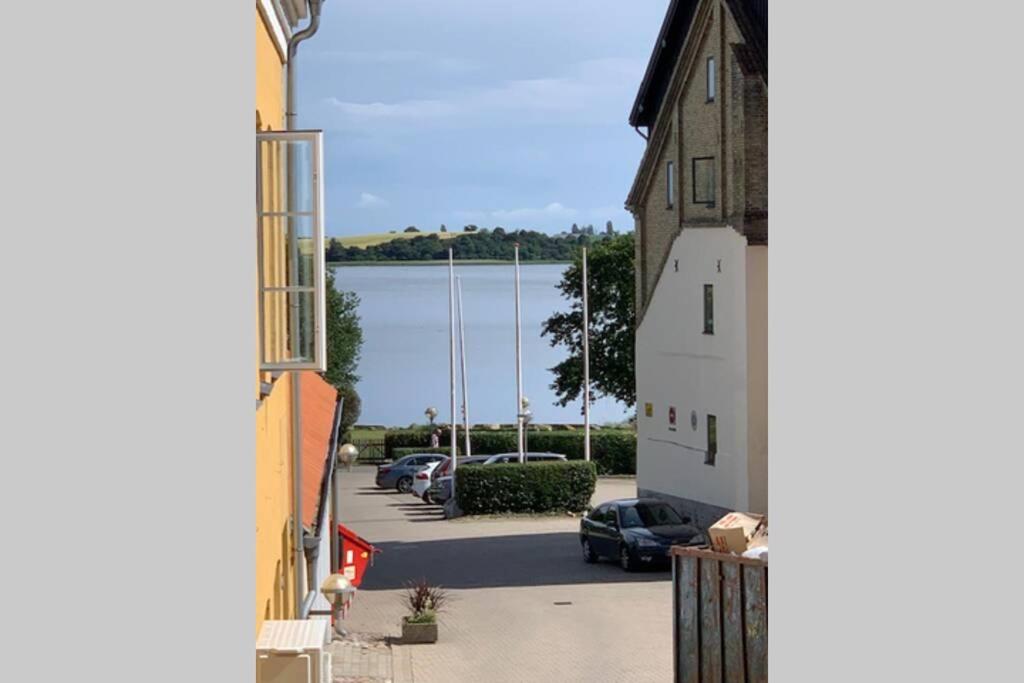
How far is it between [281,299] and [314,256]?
89cm

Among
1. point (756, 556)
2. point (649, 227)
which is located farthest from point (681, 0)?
point (756, 556)

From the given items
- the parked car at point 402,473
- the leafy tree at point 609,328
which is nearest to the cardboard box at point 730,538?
the parked car at point 402,473

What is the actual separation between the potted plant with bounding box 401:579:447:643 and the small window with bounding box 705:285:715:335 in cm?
1187

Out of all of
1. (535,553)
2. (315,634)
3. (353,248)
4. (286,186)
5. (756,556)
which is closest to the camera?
(286,186)

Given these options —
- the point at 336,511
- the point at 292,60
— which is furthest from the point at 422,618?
the point at 292,60

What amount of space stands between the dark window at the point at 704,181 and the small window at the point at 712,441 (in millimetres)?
4887

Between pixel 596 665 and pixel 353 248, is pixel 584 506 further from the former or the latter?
pixel 353 248

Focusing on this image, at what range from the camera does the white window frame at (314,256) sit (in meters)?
10.0

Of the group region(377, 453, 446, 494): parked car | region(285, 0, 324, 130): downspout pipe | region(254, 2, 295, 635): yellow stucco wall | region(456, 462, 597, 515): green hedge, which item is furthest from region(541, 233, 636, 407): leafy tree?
region(285, 0, 324, 130): downspout pipe

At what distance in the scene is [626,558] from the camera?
3438cm

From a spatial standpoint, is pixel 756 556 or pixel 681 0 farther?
pixel 681 0

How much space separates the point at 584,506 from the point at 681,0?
15.0m

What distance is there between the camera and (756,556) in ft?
57.7

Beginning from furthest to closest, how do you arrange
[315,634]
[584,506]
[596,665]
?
[584,506]
[596,665]
[315,634]
